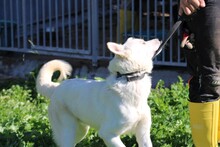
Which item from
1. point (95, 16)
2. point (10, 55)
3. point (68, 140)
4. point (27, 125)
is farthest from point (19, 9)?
point (68, 140)

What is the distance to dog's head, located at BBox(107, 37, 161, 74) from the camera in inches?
171

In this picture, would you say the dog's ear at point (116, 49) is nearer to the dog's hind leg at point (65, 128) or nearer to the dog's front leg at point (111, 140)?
the dog's front leg at point (111, 140)

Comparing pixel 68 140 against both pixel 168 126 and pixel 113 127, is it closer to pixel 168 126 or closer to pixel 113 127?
pixel 113 127

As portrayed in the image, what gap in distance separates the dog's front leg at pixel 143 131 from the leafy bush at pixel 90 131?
0.66 meters

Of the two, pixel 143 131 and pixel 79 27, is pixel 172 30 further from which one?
pixel 79 27

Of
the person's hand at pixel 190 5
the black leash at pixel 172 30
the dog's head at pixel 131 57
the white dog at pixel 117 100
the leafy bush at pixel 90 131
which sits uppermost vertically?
the person's hand at pixel 190 5

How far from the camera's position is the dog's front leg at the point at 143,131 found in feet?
14.8

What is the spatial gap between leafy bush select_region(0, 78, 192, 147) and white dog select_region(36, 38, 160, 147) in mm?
589

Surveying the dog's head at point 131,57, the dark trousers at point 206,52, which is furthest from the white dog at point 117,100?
the dark trousers at point 206,52

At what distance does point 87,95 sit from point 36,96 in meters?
2.59

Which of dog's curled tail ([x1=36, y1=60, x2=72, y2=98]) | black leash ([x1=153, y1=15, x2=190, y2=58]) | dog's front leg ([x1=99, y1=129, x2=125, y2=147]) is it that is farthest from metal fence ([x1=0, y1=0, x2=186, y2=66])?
dog's front leg ([x1=99, y1=129, x2=125, y2=147])

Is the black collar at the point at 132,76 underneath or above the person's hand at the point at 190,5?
underneath

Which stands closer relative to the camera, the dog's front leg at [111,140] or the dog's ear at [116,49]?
the dog's ear at [116,49]

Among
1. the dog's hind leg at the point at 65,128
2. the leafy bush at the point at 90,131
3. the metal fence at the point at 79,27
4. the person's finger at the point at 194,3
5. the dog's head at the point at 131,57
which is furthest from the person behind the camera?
the metal fence at the point at 79,27
